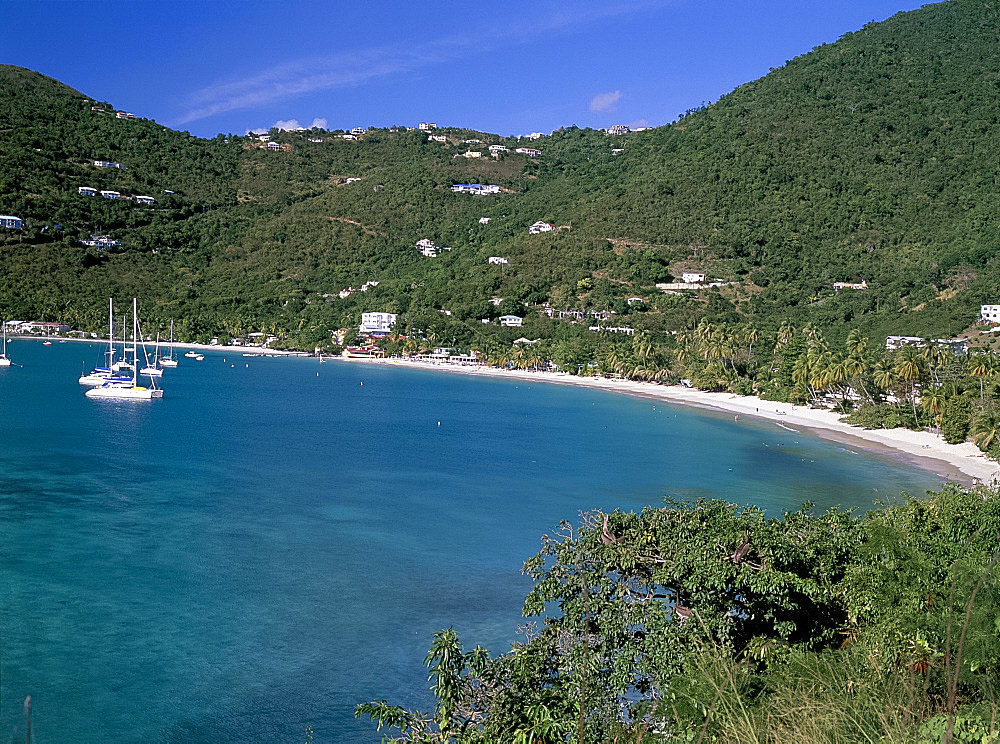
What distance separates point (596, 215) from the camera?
109 m

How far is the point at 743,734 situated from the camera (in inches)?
209

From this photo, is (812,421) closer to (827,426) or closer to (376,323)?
(827,426)

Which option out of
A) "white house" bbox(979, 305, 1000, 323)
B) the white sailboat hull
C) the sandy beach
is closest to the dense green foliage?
the sandy beach

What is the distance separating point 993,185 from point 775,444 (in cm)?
5824

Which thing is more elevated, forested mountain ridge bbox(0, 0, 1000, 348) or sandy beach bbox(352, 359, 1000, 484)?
forested mountain ridge bbox(0, 0, 1000, 348)

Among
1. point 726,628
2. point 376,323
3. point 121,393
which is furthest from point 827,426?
point 376,323

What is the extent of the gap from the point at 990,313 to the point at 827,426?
72.8ft

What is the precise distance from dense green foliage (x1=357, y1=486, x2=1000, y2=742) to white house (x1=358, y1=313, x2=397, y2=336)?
91576 mm

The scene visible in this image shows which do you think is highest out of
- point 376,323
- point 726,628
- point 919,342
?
point 919,342

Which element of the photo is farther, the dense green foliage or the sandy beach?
the sandy beach

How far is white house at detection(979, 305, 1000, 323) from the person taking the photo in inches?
2377

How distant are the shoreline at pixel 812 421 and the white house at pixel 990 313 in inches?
667

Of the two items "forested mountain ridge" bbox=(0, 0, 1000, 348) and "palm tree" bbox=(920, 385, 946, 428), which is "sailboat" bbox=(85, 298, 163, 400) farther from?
"palm tree" bbox=(920, 385, 946, 428)

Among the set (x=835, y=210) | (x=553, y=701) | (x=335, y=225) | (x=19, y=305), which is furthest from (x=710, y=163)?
(x=553, y=701)
